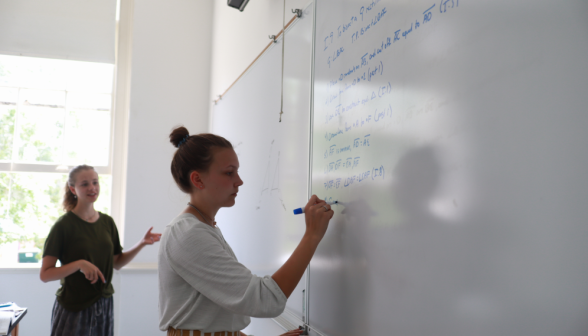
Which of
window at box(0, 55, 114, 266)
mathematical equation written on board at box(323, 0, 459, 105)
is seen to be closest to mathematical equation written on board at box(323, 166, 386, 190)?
mathematical equation written on board at box(323, 0, 459, 105)

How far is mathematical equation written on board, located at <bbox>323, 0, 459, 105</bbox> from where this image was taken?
92 cm

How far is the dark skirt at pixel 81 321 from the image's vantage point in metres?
2.00

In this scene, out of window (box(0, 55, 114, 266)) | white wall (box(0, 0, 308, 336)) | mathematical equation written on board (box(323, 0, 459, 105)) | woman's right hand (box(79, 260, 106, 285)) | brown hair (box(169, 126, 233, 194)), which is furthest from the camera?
window (box(0, 55, 114, 266))

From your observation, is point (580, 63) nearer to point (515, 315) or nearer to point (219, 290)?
point (515, 315)

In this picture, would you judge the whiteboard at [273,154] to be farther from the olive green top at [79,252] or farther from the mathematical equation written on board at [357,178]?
the olive green top at [79,252]

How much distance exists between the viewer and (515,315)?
0.65 m

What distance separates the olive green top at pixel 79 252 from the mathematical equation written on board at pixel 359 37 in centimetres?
158

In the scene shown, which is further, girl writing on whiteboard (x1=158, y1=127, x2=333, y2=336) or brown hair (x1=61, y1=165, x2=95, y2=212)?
brown hair (x1=61, y1=165, x2=95, y2=212)

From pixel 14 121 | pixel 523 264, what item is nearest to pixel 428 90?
pixel 523 264

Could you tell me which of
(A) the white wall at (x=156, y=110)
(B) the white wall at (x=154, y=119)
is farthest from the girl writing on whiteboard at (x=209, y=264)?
(A) the white wall at (x=156, y=110)

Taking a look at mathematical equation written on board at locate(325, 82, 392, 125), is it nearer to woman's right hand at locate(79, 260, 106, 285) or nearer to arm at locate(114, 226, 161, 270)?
woman's right hand at locate(79, 260, 106, 285)

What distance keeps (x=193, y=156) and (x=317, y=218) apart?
0.40m

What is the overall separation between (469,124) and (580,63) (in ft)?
0.70

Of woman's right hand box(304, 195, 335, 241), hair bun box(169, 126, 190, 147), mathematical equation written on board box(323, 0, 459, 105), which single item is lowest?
woman's right hand box(304, 195, 335, 241)
